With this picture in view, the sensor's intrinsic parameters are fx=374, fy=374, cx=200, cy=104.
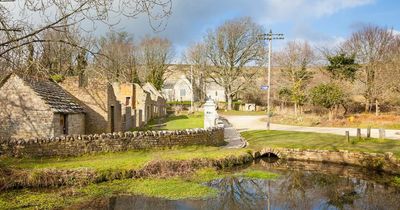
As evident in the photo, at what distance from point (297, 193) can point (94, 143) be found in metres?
9.18

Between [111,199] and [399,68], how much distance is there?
119 ft

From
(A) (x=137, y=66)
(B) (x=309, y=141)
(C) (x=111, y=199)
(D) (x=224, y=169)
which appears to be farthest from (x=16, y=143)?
(A) (x=137, y=66)

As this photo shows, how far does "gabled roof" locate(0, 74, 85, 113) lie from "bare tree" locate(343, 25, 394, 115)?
106ft

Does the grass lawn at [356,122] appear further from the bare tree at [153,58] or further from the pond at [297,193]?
the bare tree at [153,58]

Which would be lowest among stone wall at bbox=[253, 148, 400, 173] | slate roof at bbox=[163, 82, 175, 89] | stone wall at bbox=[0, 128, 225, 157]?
Result: stone wall at bbox=[253, 148, 400, 173]

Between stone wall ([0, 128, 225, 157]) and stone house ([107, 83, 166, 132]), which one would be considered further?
stone house ([107, 83, 166, 132])

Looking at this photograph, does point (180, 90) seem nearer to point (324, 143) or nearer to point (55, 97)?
point (324, 143)

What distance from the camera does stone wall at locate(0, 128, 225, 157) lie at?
1556 cm

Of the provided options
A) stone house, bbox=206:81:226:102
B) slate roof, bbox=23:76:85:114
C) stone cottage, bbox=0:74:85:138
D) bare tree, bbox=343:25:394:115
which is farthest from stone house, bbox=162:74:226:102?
stone cottage, bbox=0:74:85:138

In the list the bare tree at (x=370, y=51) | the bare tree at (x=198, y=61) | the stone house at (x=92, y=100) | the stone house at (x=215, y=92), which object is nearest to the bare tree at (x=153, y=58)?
the bare tree at (x=198, y=61)

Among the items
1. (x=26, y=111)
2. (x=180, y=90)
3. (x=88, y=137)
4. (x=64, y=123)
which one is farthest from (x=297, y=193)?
(x=180, y=90)

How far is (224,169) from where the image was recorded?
1686cm

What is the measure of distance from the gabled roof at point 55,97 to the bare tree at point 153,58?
Result: 4576cm

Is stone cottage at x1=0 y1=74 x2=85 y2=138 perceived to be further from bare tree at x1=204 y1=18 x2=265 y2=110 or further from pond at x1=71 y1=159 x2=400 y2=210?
bare tree at x1=204 y1=18 x2=265 y2=110
